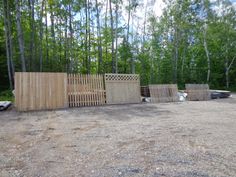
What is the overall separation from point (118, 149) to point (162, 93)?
8993 mm

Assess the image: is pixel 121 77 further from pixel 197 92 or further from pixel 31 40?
pixel 31 40

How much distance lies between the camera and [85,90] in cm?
1015

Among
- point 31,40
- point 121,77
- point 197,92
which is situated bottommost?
point 197,92

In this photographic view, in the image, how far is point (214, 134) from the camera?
15.2ft

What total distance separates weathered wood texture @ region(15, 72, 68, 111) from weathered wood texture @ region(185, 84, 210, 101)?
7.63 m

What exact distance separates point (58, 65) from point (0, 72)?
168 inches

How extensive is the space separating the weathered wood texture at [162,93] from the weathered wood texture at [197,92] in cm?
106

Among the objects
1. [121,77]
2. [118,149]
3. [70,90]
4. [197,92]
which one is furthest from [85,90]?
[197,92]

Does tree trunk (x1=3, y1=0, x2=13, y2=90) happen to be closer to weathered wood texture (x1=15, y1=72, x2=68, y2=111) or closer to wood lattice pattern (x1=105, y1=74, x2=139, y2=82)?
weathered wood texture (x1=15, y1=72, x2=68, y2=111)

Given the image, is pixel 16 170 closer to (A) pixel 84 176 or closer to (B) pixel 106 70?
(A) pixel 84 176

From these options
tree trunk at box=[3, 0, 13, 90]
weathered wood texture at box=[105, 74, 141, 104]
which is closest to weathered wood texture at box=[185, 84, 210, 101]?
weathered wood texture at box=[105, 74, 141, 104]

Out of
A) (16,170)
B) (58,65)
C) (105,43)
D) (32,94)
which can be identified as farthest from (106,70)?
(16,170)

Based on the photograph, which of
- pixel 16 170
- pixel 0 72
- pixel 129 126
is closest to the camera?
pixel 16 170

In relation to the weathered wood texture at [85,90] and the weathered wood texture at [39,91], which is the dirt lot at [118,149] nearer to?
the weathered wood texture at [39,91]
